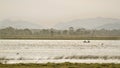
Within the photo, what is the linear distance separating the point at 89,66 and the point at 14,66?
7.14 meters

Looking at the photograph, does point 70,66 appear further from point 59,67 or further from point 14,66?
point 14,66

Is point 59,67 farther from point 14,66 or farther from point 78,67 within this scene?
point 14,66

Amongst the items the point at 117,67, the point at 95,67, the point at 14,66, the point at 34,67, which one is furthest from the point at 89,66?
the point at 14,66

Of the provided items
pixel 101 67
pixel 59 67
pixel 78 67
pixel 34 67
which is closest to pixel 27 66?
pixel 34 67

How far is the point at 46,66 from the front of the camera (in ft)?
90.9

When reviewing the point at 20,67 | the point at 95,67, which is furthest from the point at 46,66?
the point at 95,67

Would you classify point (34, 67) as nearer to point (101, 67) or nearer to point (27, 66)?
point (27, 66)

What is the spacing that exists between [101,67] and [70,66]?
2.92m

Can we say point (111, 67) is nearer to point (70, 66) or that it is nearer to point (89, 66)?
point (89, 66)

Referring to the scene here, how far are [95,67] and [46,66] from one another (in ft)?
15.2

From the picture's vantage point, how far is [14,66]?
27.6 metres

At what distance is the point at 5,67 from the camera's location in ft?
87.9

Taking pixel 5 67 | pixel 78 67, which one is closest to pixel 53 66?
pixel 78 67

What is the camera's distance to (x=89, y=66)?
91.4 feet
